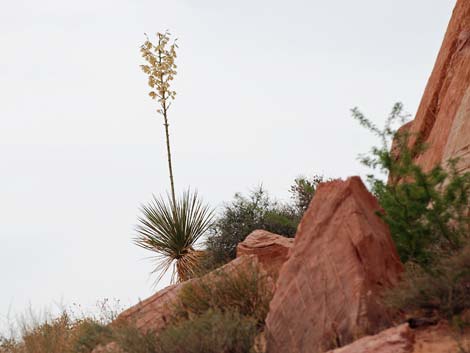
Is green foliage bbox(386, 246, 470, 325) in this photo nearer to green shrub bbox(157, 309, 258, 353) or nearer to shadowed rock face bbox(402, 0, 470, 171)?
green shrub bbox(157, 309, 258, 353)

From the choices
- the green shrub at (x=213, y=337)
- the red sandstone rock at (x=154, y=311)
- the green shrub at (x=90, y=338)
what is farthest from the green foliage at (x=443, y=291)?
the green shrub at (x=90, y=338)

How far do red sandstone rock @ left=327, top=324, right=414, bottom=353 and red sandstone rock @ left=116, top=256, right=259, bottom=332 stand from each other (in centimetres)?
399

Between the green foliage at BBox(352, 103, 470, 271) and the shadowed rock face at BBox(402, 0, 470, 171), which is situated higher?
the shadowed rock face at BBox(402, 0, 470, 171)

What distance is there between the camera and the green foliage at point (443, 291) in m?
8.00

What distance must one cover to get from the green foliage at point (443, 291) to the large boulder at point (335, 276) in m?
0.34

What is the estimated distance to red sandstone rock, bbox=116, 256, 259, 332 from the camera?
37.6 ft

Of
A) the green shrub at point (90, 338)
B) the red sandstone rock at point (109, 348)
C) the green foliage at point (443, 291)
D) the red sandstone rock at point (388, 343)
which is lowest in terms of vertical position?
the red sandstone rock at point (388, 343)

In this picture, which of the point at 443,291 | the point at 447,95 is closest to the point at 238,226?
the point at 447,95

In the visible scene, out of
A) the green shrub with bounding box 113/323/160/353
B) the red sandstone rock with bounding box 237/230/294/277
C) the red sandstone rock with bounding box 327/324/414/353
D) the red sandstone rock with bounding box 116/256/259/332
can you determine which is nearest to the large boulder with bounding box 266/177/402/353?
the red sandstone rock with bounding box 327/324/414/353

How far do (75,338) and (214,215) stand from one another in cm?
856

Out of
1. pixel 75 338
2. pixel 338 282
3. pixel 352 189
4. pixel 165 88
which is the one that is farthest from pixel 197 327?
pixel 165 88

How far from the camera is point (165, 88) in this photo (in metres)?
21.8

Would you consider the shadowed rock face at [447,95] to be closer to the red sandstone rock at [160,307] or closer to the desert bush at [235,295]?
the red sandstone rock at [160,307]

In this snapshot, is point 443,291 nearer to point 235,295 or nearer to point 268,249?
point 235,295
